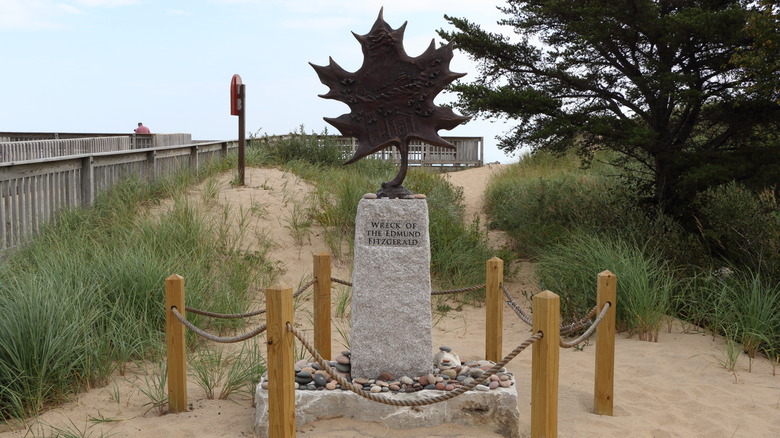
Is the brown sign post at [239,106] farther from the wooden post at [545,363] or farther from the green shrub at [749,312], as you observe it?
→ the wooden post at [545,363]

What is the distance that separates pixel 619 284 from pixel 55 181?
24.7 ft

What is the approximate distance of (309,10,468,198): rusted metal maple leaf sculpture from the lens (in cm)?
549

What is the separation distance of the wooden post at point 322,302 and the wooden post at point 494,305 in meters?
1.47

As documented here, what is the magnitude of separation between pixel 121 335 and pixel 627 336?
522 cm

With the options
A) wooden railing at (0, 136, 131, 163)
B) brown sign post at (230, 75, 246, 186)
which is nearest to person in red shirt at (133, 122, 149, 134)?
wooden railing at (0, 136, 131, 163)

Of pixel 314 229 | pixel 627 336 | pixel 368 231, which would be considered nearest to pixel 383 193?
pixel 368 231

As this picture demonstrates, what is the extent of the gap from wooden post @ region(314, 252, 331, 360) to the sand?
3.05ft

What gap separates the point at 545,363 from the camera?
14.1ft

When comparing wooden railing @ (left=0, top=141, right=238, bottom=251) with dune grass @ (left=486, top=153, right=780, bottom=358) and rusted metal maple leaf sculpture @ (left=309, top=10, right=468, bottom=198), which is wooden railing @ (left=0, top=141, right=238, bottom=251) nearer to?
rusted metal maple leaf sculpture @ (left=309, top=10, right=468, bottom=198)

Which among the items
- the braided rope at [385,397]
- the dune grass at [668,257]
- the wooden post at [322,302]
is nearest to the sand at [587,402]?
the dune grass at [668,257]

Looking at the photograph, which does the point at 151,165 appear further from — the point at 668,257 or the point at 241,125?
the point at 668,257

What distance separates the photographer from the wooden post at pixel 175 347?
209 inches

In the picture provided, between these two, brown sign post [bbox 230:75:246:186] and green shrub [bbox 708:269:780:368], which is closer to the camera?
green shrub [bbox 708:269:780:368]

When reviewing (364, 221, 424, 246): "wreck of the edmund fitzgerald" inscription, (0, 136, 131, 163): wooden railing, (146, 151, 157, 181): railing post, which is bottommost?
(364, 221, 424, 246): "wreck of the edmund fitzgerald" inscription
